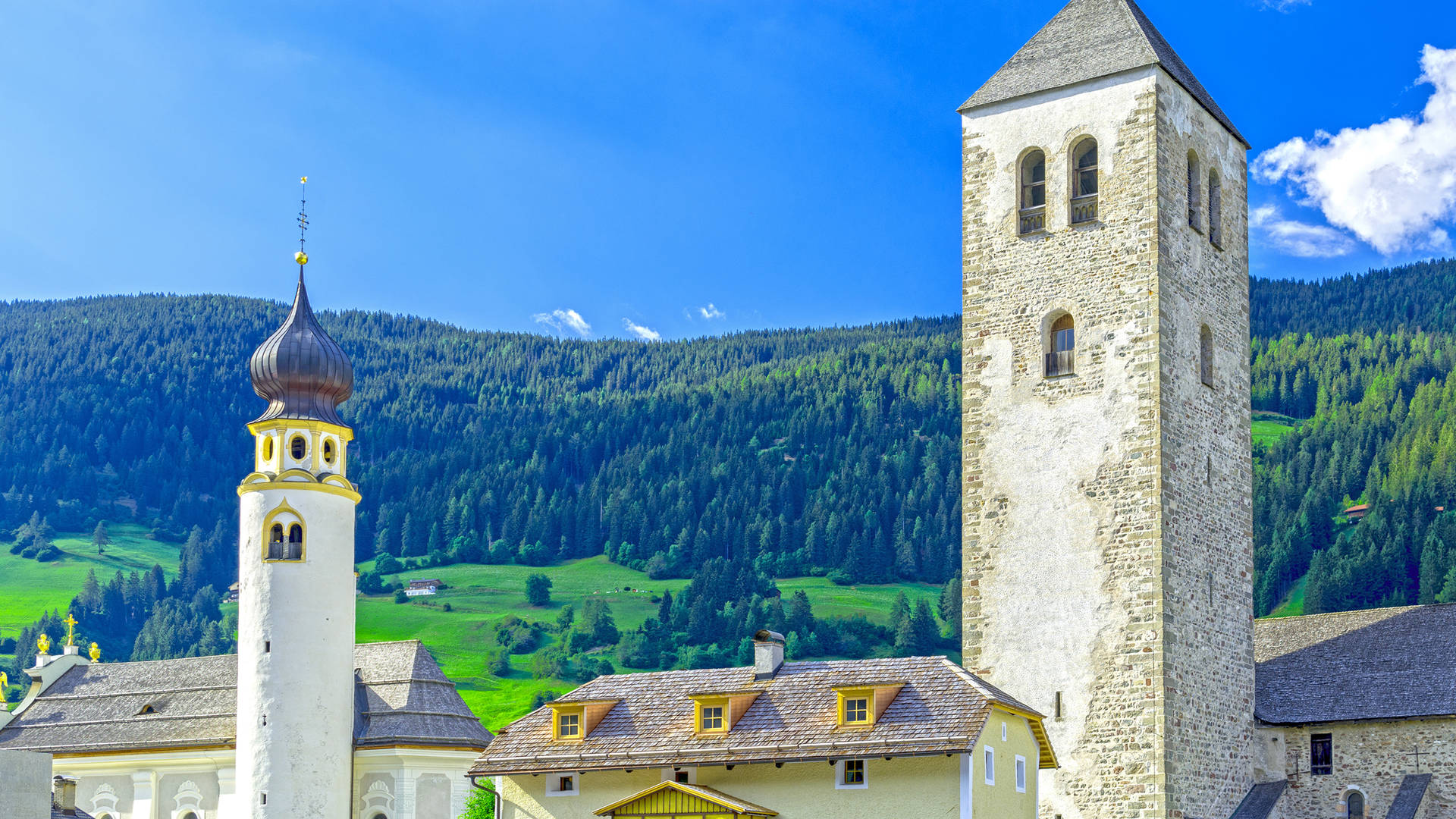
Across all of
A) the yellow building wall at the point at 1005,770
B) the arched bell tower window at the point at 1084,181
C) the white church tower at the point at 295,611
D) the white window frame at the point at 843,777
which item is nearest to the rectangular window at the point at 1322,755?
the yellow building wall at the point at 1005,770

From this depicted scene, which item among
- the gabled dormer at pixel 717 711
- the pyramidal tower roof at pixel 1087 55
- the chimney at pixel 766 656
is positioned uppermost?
the pyramidal tower roof at pixel 1087 55

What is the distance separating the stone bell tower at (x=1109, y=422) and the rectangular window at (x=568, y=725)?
9918mm

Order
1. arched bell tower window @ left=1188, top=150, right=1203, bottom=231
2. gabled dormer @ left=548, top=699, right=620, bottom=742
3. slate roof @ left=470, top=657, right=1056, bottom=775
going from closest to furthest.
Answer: slate roof @ left=470, top=657, right=1056, bottom=775 < gabled dormer @ left=548, top=699, right=620, bottom=742 < arched bell tower window @ left=1188, top=150, right=1203, bottom=231

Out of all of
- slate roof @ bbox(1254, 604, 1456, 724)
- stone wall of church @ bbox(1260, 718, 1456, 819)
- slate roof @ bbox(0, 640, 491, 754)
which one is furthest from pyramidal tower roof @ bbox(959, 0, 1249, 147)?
slate roof @ bbox(0, 640, 491, 754)

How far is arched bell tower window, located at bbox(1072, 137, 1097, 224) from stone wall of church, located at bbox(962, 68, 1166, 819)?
0.32 meters

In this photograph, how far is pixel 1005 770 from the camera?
136 feet

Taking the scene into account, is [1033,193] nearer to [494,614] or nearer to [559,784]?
[559,784]

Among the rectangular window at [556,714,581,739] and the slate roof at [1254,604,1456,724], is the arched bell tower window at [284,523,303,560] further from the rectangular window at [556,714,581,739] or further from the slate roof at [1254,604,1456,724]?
the slate roof at [1254,604,1456,724]

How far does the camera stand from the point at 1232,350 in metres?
49.9

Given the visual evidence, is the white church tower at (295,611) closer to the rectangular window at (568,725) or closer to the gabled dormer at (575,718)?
the gabled dormer at (575,718)

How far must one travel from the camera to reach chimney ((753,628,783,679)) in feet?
145

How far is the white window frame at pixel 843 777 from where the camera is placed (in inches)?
1582

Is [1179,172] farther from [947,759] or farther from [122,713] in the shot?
[122,713]

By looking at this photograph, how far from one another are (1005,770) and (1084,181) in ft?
50.3
